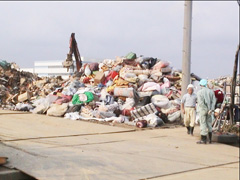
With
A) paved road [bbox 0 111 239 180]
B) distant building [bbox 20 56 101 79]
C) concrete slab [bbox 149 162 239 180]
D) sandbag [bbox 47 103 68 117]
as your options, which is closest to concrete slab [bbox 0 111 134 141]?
paved road [bbox 0 111 239 180]

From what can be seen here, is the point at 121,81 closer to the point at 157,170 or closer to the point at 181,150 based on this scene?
the point at 181,150

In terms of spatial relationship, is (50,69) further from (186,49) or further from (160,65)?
(186,49)

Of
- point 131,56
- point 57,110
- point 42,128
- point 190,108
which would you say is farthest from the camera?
point 131,56

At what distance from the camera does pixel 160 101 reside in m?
12.9

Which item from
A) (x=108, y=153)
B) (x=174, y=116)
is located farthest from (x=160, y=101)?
(x=108, y=153)

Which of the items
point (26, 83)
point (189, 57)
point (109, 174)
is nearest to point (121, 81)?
point (189, 57)

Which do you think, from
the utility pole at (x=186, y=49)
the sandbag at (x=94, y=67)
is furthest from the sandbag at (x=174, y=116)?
the sandbag at (x=94, y=67)

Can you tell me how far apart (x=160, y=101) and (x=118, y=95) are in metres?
1.55

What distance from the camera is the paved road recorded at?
567 centimetres

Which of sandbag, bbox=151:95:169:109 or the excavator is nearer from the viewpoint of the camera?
sandbag, bbox=151:95:169:109

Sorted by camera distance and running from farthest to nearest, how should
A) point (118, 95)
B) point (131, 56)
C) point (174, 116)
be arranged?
point (131, 56), point (118, 95), point (174, 116)

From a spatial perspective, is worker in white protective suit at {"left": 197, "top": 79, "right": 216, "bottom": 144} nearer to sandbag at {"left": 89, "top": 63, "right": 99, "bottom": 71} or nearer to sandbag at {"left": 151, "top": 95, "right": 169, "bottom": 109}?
sandbag at {"left": 151, "top": 95, "right": 169, "bottom": 109}

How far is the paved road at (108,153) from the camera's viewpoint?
5.67 metres

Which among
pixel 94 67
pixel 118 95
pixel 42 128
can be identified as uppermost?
pixel 94 67
